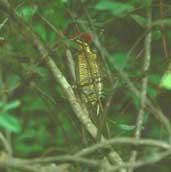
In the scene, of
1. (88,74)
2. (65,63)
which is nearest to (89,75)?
(88,74)

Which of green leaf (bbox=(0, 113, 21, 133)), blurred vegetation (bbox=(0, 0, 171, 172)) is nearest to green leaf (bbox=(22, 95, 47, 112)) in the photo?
blurred vegetation (bbox=(0, 0, 171, 172))

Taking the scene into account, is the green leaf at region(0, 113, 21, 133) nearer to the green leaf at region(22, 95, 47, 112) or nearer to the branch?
Result: the branch

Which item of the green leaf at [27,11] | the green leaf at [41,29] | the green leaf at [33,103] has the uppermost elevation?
the green leaf at [27,11]

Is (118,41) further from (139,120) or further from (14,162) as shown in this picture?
(14,162)

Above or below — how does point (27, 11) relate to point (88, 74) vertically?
above

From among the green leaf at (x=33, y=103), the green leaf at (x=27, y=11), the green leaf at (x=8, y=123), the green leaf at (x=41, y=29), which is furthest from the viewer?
Answer: the green leaf at (x=33, y=103)

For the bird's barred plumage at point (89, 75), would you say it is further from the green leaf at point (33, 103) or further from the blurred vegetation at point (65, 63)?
the green leaf at point (33, 103)

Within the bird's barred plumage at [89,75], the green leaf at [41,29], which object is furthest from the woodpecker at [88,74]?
the green leaf at [41,29]

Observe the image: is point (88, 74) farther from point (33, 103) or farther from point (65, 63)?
point (33, 103)
